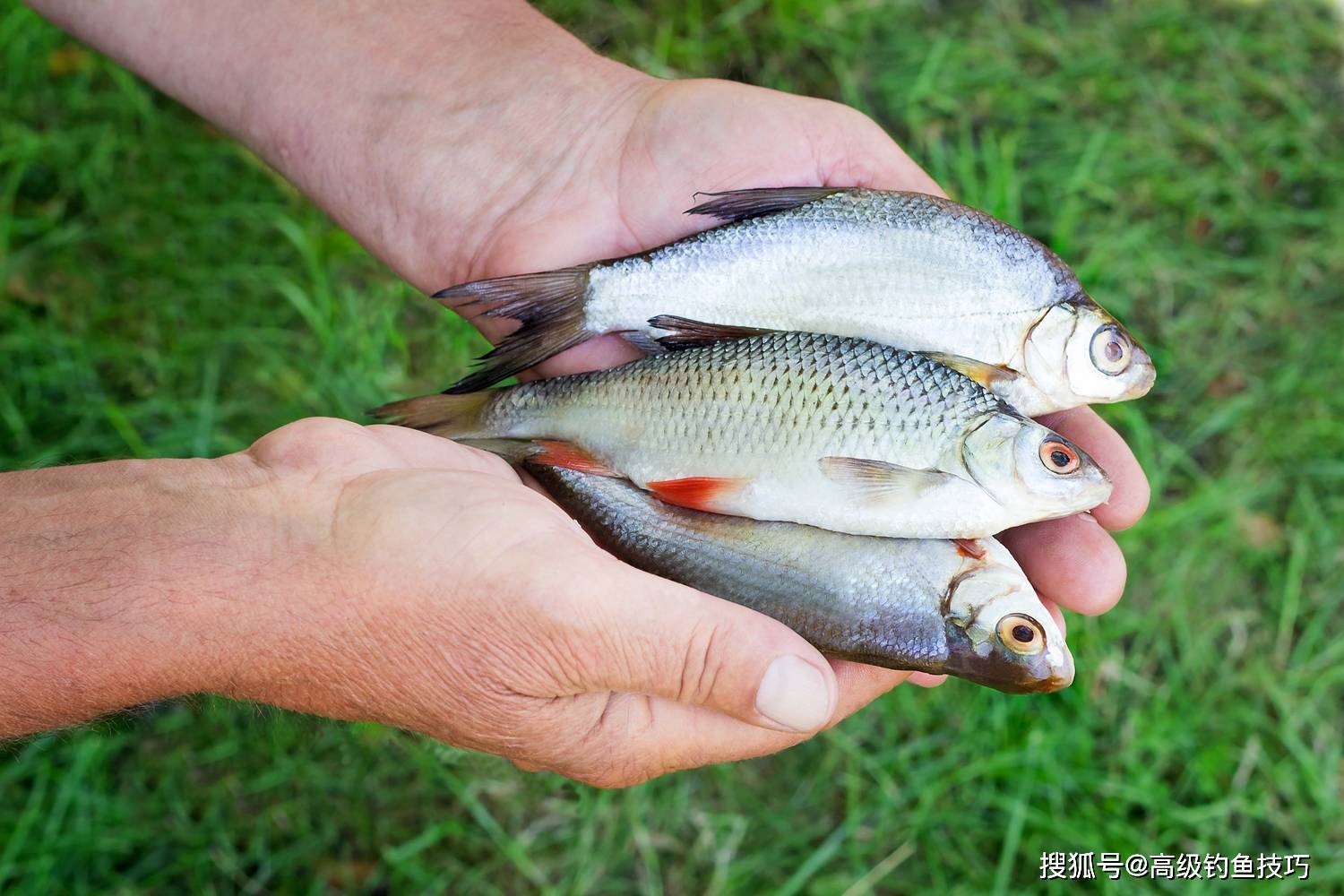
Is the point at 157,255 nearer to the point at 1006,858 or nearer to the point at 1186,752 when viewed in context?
the point at 1006,858

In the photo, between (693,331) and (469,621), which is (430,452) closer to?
(469,621)

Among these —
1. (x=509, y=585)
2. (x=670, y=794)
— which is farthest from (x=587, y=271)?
(x=670, y=794)

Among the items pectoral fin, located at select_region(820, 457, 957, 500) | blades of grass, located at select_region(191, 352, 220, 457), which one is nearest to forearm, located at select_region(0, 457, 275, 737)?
pectoral fin, located at select_region(820, 457, 957, 500)

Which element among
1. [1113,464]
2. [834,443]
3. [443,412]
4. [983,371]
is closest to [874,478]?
[834,443]

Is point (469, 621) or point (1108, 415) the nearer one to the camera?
point (469, 621)

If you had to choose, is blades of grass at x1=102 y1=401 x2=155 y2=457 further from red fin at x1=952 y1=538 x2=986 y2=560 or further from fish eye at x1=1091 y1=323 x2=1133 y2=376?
fish eye at x1=1091 y1=323 x2=1133 y2=376

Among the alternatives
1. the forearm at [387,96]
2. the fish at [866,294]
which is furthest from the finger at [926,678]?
the forearm at [387,96]
